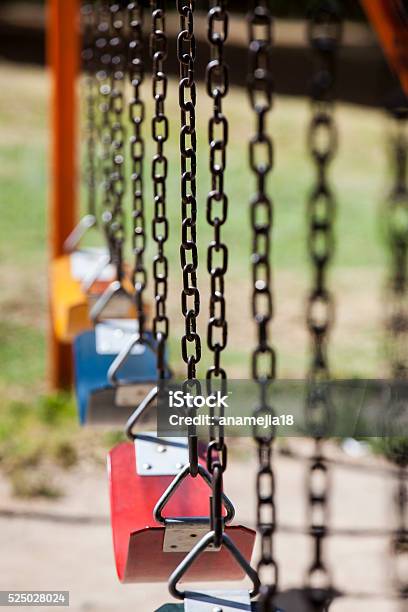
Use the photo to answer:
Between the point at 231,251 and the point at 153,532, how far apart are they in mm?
7625

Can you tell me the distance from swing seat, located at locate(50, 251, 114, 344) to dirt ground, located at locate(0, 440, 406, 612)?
950 mm

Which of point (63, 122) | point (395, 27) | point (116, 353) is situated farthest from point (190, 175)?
point (63, 122)

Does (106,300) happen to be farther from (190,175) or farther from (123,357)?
(190,175)

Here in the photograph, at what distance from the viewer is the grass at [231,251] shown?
19.1 ft

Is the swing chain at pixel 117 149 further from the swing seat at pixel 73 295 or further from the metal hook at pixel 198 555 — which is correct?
the metal hook at pixel 198 555

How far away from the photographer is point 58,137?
5.91m

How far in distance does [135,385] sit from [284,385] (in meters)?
3.34

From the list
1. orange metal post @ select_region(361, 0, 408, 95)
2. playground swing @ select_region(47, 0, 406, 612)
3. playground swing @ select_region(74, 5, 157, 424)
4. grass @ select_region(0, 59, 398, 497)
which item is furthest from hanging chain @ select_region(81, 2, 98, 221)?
playground swing @ select_region(47, 0, 406, 612)

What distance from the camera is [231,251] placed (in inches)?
375

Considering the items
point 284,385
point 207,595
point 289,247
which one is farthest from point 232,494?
point 289,247

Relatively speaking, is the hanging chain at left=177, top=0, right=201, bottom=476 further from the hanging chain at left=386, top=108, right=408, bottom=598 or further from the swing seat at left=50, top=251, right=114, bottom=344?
the swing seat at left=50, top=251, right=114, bottom=344

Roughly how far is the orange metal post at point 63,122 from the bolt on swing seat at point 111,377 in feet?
9.41

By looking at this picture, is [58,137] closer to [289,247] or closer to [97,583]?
[97,583]

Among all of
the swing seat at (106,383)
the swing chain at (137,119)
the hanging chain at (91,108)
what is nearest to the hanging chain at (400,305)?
the swing chain at (137,119)
